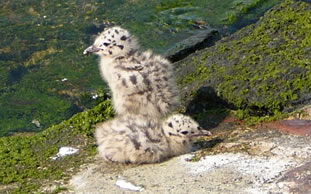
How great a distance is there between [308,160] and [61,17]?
31.3 feet

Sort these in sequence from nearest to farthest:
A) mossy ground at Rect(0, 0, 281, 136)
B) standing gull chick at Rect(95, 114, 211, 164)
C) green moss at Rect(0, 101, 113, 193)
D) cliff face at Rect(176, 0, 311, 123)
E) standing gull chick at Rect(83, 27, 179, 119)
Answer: standing gull chick at Rect(95, 114, 211, 164), green moss at Rect(0, 101, 113, 193), standing gull chick at Rect(83, 27, 179, 119), cliff face at Rect(176, 0, 311, 123), mossy ground at Rect(0, 0, 281, 136)

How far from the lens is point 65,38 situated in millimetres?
13828

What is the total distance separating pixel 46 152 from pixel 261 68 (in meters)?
2.84

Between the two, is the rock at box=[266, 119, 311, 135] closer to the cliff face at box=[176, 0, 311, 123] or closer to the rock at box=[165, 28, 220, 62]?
the cliff face at box=[176, 0, 311, 123]

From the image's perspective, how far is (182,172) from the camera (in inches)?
251

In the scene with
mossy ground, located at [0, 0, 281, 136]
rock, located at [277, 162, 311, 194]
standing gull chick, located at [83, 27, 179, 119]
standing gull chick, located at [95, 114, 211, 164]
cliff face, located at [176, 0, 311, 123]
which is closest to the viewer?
rock, located at [277, 162, 311, 194]

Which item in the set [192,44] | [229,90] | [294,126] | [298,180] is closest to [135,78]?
[229,90]

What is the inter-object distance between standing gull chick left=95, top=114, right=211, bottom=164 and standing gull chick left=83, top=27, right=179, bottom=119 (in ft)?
2.31

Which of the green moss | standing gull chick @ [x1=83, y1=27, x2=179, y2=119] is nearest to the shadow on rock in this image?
standing gull chick @ [x1=83, y1=27, x2=179, y2=119]

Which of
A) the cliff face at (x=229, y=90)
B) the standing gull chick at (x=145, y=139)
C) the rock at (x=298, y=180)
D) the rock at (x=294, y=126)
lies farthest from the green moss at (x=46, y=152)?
the rock at (x=298, y=180)

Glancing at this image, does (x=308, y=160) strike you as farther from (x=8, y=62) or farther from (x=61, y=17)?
(x=61, y=17)

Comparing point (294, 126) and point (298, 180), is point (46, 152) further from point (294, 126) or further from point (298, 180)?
point (298, 180)

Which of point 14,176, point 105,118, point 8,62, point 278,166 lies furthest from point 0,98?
point 278,166

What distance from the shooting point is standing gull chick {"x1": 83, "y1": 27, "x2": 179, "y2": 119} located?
7.64 meters
